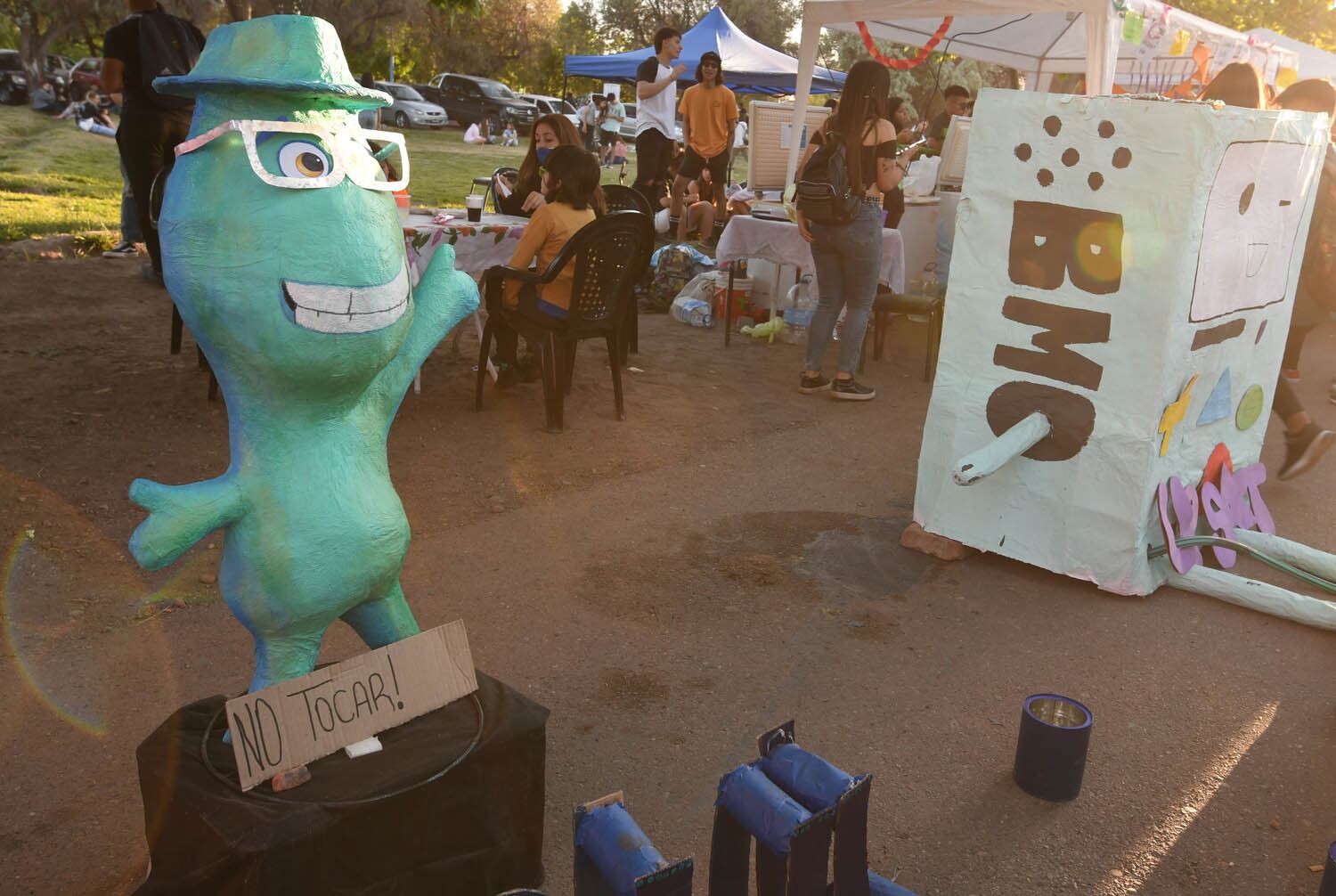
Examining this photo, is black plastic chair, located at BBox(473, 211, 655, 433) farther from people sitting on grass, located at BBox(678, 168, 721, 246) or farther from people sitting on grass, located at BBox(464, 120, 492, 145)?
people sitting on grass, located at BBox(464, 120, 492, 145)

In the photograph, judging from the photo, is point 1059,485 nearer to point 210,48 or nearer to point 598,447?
point 598,447

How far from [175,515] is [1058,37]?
11563mm

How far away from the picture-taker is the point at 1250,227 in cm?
378

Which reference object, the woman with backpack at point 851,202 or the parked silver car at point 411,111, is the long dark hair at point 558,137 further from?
the parked silver car at point 411,111

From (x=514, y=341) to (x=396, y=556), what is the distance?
3951 mm

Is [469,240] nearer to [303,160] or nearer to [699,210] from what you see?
[303,160]

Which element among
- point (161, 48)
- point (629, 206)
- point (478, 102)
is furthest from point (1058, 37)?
point (478, 102)

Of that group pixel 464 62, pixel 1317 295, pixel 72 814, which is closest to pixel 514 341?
pixel 72 814

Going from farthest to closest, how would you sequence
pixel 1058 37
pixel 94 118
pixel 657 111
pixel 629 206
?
pixel 94 118 → pixel 1058 37 → pixel 657 111 → pixel 629 206

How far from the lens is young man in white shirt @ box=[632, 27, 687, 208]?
1055 cm

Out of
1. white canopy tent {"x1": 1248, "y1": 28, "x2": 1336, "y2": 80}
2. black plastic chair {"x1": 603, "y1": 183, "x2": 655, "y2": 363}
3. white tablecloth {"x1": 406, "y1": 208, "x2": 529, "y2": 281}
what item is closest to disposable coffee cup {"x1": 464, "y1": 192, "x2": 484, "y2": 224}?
white tablecloth {"x1": 406, "y1": 208, "x2": 529, "y2": 281}

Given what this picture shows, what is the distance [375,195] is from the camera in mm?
2049

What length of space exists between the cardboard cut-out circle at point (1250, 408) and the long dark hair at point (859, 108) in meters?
2.17

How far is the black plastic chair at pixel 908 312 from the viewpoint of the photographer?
6.79m
